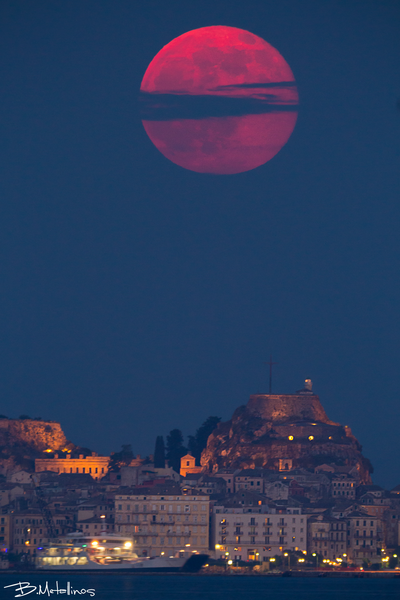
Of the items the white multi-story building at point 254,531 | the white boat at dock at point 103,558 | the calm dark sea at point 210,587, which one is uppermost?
the white multi-story building at point 254,531

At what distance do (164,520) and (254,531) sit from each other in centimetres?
997

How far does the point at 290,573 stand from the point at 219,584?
12921 millimetres

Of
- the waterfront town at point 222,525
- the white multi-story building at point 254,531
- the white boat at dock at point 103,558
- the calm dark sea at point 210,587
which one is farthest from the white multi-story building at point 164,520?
the white boat at dock at point 103,558

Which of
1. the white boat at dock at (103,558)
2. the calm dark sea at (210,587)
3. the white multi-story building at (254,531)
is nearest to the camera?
the calm dark sea at (210,587)

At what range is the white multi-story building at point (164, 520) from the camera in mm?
148375

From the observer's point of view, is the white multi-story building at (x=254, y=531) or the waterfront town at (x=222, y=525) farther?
the waterfront town at (x=222, y=525)

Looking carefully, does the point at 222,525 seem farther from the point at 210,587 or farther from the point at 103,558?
the point at 210,587

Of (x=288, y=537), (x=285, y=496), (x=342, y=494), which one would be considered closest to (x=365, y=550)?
(x=288, y=537)

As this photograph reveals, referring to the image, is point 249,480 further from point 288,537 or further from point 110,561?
point 110,561

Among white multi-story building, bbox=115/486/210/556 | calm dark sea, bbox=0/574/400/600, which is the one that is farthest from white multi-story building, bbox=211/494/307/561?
calm dark sea, bbox=0/574/400/600

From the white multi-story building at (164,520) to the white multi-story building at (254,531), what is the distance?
156cm

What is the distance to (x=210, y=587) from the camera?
12394 centimetres

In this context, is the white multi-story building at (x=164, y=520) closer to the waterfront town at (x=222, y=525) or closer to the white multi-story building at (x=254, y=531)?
the waterfront town at (x=222, y=525)

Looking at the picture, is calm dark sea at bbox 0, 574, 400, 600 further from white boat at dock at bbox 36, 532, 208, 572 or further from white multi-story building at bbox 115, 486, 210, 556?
white multi-story building at bbox 115, 486, 210, 556
